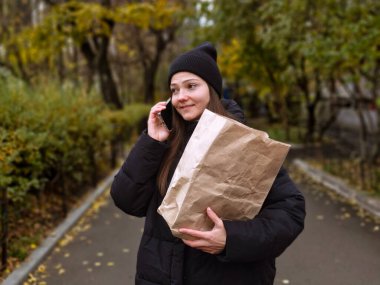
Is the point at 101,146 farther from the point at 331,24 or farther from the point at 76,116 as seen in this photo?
the point at 331,24

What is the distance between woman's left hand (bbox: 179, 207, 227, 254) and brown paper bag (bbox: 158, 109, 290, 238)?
2 cm

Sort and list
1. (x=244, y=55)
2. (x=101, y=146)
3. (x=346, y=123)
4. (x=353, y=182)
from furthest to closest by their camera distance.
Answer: (x=346, y=123) < (x=244, y=55) < (x=101, y=146) < (x=353, y=182)

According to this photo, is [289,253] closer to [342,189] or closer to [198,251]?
[342,189]

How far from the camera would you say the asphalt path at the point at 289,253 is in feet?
15.8

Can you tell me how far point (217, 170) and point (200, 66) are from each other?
575 millimetres

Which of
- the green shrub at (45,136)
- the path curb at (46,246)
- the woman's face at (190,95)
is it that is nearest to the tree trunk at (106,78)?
the green shrub at (45,136)

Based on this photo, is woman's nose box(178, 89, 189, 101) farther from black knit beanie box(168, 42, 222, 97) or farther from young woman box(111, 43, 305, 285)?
black knit beanie box(168, 42, 222, 97)

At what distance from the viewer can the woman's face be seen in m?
2.02

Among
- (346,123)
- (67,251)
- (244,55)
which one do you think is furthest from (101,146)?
(346,123)

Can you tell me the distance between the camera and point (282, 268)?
5.11m

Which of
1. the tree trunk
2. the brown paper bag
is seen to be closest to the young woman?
the brown paper bag

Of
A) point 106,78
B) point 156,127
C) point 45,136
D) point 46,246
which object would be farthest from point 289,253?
point 106,78

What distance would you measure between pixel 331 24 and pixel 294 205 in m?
8.25

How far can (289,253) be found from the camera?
562 centimetres
